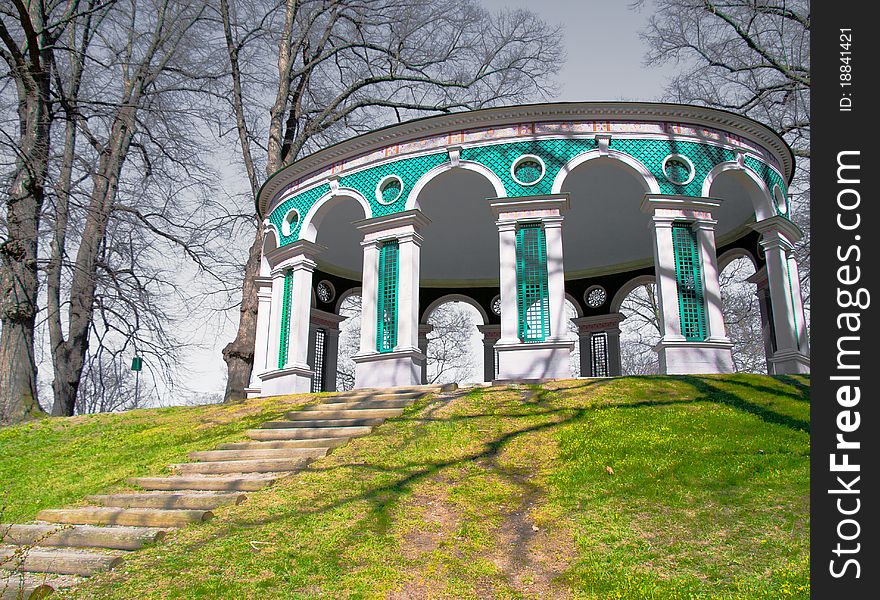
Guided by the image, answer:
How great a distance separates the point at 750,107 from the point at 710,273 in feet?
40.0

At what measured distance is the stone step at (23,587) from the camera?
5.01 metres

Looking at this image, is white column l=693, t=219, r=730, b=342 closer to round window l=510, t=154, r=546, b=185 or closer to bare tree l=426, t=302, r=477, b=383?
round window l=510, t=154, r=546, b=185

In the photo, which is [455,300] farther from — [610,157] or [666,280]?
[666,280]

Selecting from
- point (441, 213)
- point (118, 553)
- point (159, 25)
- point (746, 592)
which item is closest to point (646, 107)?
point (441, 213)

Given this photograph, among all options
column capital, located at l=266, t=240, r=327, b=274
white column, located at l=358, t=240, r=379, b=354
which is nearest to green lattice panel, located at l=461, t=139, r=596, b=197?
white column, located at l=358, t=240, r=379, b=354

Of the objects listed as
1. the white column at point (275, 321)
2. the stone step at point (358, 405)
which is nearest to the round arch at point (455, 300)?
the white column at point (275, 321)

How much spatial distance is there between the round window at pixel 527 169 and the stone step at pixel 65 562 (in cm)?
953

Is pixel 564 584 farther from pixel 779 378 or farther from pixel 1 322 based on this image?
pixel 1 322

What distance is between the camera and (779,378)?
36.3 ft

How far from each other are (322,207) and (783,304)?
32.2ft

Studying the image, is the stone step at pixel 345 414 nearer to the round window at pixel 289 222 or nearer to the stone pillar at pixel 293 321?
the stone pillar at pixel 293 321

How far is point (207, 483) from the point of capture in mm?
7668

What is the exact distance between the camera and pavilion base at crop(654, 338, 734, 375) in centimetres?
1199

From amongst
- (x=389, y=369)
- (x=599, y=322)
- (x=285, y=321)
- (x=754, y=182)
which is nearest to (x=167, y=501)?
(x=389, y=369)
